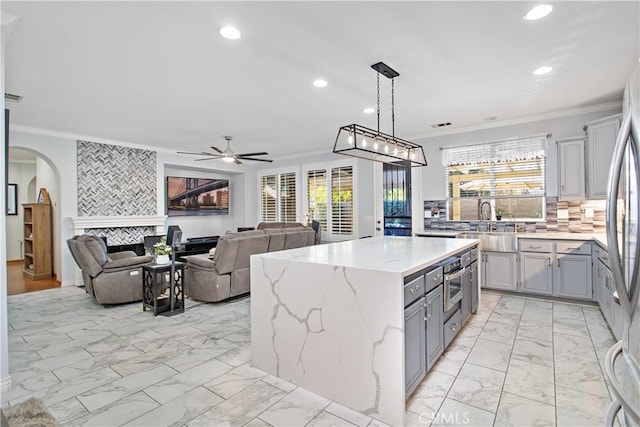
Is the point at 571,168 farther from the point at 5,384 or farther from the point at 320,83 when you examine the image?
the point at 5,384

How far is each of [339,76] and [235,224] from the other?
7.05 m

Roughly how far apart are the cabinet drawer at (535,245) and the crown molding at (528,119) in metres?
1.88

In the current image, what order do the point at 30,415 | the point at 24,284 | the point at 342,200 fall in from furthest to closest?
the point at 342,200, the point at 24,284, the point at 30,415

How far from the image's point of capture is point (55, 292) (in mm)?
5383

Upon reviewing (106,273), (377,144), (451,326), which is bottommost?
(451,326)

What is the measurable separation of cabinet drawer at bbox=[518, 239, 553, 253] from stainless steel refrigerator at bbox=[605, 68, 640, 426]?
3.68 meters

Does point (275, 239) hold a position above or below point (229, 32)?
below

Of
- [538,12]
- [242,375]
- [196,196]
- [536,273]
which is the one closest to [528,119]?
[536,273]

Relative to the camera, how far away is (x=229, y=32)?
2.53 m

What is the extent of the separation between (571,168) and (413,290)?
3.95 m

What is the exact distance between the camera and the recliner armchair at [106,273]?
4336mm

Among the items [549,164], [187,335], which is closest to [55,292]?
[187,335]

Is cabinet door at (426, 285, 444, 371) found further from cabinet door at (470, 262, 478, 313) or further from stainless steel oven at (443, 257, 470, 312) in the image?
cabinet door at (470, 262, 478, 313)

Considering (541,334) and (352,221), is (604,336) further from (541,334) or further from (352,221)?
(352,221)
